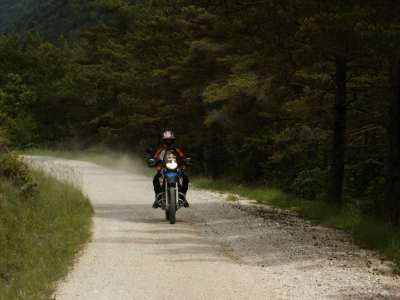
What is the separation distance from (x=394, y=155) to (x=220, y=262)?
18.0 ft

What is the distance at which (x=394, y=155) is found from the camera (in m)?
14.2

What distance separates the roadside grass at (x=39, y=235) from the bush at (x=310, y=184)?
24.9 feet

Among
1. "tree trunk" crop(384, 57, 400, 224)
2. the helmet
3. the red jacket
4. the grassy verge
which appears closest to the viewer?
the grassy verge

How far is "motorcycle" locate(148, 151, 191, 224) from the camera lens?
15062mm

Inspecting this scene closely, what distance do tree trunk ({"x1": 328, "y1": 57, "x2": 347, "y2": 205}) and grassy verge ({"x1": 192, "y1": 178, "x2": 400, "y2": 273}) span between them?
485 millimetres

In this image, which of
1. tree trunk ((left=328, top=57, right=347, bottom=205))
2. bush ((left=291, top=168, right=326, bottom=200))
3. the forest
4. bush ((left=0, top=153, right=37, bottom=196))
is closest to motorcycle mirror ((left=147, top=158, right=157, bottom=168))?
bush ((left=0, top=153, right=37, bottom=196))

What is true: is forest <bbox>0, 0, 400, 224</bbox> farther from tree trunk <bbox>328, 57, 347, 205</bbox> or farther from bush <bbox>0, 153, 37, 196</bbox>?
bush <bbox>0, 153, 37, 196</bbox>

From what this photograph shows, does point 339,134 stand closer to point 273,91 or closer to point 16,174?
point 273,91

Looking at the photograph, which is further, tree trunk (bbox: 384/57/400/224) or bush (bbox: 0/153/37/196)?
bush (bbox: 0/153/37/196)

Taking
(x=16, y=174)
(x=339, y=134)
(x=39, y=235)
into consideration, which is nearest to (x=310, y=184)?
(x=339, y=134)

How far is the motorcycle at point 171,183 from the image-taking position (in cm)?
1506

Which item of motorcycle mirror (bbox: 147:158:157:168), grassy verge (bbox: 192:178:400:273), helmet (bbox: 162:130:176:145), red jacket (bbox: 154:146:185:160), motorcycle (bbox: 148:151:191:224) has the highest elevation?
helmet (bbox: 162:130:176:145)

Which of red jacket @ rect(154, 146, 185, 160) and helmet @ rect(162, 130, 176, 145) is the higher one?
helmet @ rect(162, 130, 176, 145)

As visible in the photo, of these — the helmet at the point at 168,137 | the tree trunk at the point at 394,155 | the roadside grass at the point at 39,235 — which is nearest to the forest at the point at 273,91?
the tree trunk at the point at 394,155
